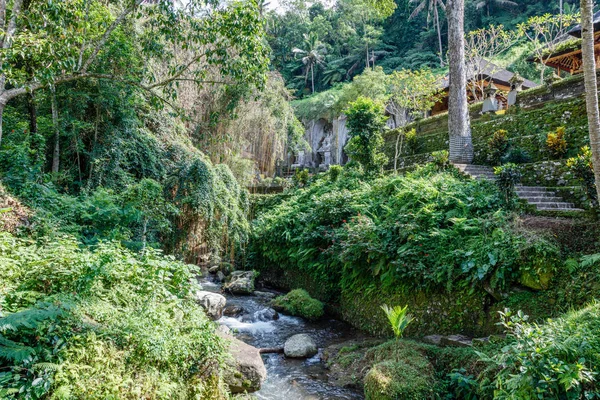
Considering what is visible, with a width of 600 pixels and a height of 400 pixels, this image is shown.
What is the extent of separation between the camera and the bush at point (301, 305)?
897 cm

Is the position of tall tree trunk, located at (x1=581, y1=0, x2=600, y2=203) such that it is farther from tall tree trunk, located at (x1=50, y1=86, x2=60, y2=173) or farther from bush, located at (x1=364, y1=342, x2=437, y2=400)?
tall tree trunk, located at (x1=50, y1=86, x2=60, y2=173)

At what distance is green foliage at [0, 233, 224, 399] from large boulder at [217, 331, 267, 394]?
2.35 ft

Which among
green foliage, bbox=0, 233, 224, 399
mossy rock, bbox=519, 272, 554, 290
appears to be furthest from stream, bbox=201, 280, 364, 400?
mossy rock, bbox=519, 272, 554, 290

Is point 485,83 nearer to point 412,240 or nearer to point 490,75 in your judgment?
point 490,75

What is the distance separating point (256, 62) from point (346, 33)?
1439 inches

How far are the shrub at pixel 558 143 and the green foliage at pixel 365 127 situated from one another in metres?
5.22

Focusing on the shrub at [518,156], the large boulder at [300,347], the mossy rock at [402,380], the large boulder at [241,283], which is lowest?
the large boulder at [300,347]

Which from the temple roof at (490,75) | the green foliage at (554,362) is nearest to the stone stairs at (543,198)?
the green foliage at (554,362)

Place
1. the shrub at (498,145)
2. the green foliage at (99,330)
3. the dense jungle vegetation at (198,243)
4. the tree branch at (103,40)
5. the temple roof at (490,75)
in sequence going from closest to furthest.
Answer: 1. the green foliage at (99,330)
2. the dense jungle vegetation at (198,243)
3. the tree branch at (103,40)
4. the shrub at (498,145)
5. the temple roof at (490,75)

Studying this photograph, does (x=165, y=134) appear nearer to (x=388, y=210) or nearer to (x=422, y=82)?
(x=388, y=210)

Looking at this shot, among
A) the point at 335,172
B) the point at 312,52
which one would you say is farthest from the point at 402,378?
the point at 312,52

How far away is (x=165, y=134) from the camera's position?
11141 millimetres

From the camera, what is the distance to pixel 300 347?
6949 mm

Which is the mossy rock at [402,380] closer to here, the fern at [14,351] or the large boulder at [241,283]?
the fern at [14,351]
